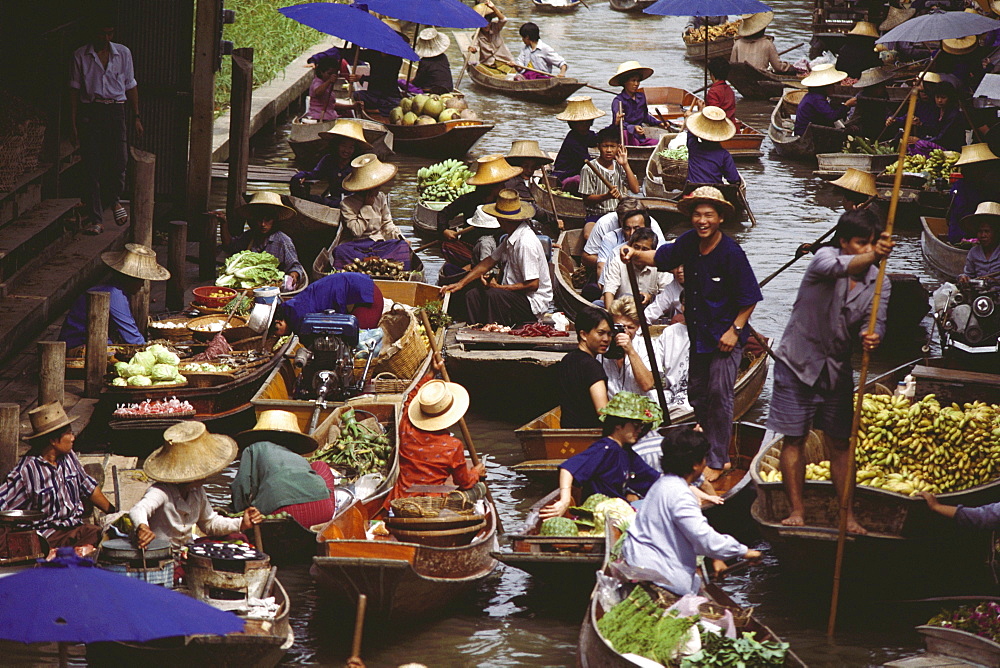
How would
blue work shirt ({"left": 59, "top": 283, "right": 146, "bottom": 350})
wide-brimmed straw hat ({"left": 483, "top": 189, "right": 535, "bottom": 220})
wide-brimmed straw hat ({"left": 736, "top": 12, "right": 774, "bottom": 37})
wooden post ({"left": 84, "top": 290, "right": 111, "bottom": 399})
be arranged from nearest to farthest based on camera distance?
wooden post ({"left": 84, "top": 290, "right": 111, "bottom": 399}) < blue work shirt ({"left": 59, "top": 283, "right": 146, "bottom": 350}) < wide-brimmed straw hat ({"left": 483, "top": 189, "right": 535, "bottom": 220}) < wide-brimmed straw hat ({"left": 736, "top": 12, "right": 774, "bottom": 37})

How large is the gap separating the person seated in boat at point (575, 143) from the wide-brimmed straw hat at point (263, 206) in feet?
11.7

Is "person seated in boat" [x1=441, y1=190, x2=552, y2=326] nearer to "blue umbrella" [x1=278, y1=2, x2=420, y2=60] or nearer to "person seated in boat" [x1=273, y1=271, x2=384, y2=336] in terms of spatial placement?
"person seated in boat" [x1=273, y1=271, x2=384, y2=336]

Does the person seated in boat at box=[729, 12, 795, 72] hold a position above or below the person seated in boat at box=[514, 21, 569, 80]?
above

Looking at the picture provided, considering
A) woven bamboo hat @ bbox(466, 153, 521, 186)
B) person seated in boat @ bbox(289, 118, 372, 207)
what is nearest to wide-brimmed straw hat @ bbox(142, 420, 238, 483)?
woven bamboo hat @ bbox(466, 153, 521, 186)

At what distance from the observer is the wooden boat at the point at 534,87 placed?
20562 millimetres

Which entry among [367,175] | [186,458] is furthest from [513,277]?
[186,458]

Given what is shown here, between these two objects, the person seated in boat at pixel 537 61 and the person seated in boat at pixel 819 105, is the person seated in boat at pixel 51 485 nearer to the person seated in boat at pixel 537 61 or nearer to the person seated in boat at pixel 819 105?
the person seated in boat at pixel 819 105

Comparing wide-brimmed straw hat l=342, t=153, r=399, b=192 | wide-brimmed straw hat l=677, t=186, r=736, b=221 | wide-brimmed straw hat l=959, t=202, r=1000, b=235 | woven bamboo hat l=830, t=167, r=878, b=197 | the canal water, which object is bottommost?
the canal water

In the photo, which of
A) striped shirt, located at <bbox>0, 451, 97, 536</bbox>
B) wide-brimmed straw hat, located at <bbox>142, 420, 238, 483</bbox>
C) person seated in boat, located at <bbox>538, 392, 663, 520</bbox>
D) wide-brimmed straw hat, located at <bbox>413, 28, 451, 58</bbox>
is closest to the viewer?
wide-brimmed straw hat, located at <bbox>142, 420, 238, 483</bbox>

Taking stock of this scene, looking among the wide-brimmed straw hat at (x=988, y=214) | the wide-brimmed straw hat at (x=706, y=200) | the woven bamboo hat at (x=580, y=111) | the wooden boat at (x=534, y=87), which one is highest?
the wide-brimmed straw hat at (x=706, y=200)

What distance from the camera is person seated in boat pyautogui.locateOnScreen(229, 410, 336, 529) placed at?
22.5 ft

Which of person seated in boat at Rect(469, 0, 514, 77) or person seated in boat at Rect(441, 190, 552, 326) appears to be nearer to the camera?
person seated in boat at Rect(441, 190, 552, 326)

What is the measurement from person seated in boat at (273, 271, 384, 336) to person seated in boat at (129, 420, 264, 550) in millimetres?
2660

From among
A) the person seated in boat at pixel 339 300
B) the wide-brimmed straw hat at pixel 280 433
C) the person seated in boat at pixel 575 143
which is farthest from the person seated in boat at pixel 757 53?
the wide-brimmed straw hat at pixel 280 433
